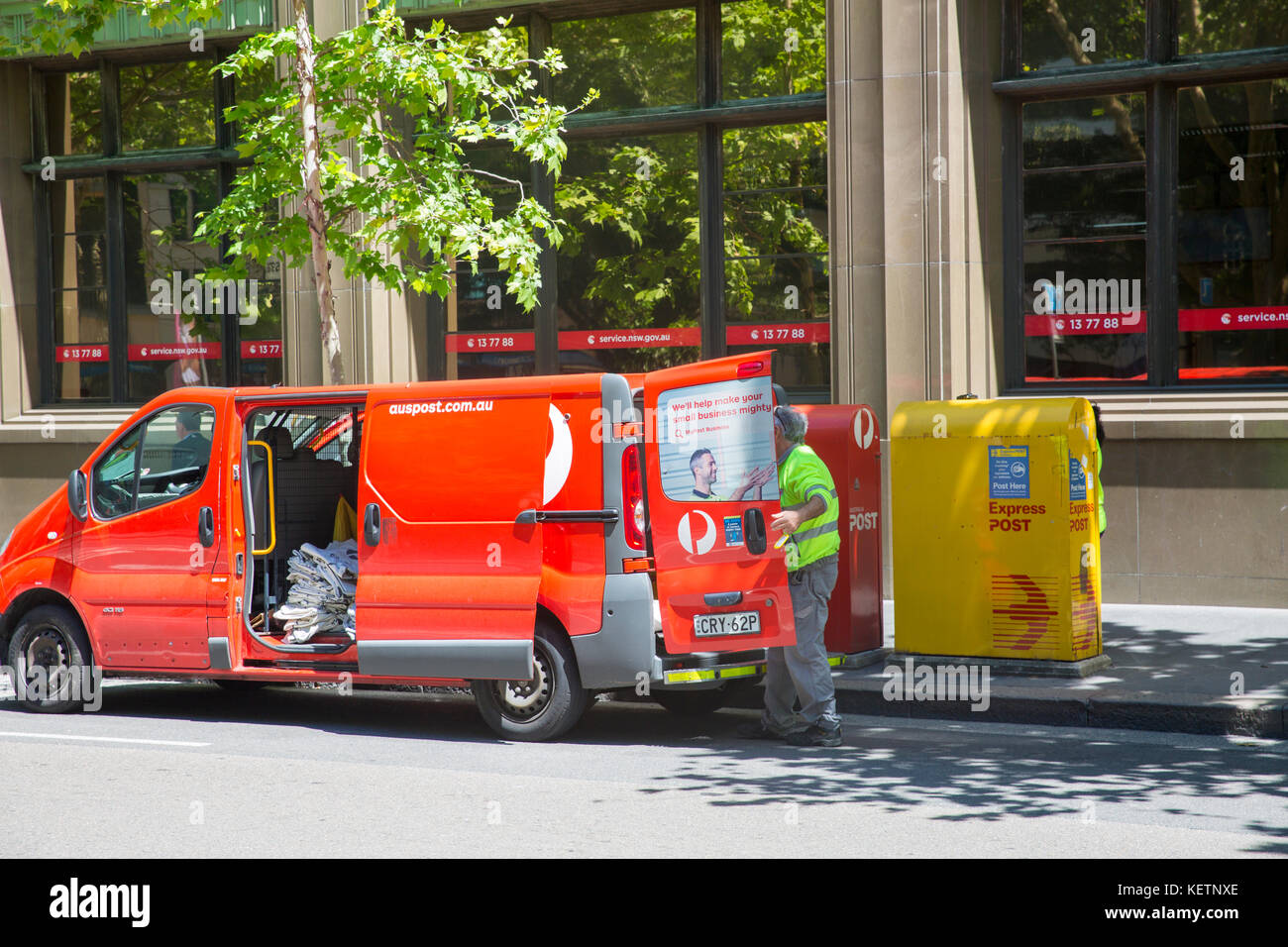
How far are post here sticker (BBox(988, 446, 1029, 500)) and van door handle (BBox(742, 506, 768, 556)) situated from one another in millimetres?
1836

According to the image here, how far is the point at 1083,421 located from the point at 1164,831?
11.4 ft

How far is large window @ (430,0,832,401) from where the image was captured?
1338cm

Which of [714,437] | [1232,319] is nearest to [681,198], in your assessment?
[1232,319]

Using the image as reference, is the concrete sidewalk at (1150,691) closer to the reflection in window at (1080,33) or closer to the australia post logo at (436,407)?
the australia post logo at (436,407)

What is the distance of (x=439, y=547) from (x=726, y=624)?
1.68 metres

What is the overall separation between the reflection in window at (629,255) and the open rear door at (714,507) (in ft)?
20.6

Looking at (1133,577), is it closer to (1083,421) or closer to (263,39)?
(1083,421)

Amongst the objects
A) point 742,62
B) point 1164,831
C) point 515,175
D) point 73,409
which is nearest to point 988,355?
point 742,62

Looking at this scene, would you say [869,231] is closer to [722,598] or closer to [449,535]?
[722,598]

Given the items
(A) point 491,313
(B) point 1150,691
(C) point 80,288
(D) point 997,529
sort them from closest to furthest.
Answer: (B) point 1150,691, (D) point 997,529, (A) point 491,313, (C) point 80,288

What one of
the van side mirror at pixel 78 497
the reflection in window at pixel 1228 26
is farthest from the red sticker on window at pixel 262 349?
the reflection in window at pixel 1228 26

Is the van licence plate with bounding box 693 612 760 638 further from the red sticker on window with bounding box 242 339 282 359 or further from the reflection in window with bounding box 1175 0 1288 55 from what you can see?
the red sticker on window with bounding box 242 339 282 359

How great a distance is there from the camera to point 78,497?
905 cm

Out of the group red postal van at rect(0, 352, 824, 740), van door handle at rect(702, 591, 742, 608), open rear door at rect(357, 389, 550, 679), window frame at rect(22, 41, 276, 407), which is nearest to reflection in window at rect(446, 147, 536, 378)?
window frame at rect(22, 41, 276, 407)
